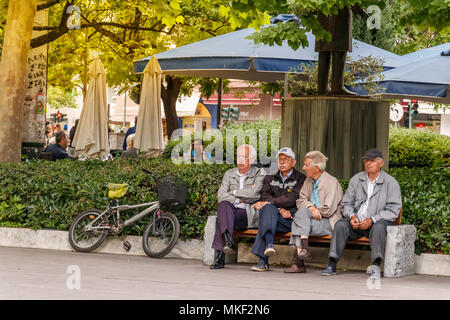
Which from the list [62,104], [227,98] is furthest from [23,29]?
[62,104]

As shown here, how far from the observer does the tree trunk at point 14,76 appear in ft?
43.0

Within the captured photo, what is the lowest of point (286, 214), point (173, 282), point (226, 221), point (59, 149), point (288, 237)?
point (173, 282)

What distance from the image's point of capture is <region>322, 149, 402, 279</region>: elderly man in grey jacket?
8.74 m

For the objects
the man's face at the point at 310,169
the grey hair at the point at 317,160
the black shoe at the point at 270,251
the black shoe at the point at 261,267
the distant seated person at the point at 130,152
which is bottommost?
the black shoe at the point at 261,267

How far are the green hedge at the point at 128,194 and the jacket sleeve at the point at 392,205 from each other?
1.66 ft

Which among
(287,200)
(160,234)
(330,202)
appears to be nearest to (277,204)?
(287,200)

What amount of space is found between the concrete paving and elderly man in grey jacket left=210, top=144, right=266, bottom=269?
1.04ft

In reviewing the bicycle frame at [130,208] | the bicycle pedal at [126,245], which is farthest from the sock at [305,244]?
the bicycle pedal at [126,245]

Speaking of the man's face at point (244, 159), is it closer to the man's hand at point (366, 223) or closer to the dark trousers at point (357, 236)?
the dark trousers at point (357, 236)

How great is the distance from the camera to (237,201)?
9617 mm

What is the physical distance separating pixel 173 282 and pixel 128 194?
2.96m

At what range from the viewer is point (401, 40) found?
92.2ft

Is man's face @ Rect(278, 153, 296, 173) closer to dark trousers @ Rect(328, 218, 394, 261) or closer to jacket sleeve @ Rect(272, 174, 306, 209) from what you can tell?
jacket sleeve @ Rect(272, 174, 306, 209)

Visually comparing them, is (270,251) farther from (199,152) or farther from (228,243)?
(199,152)
